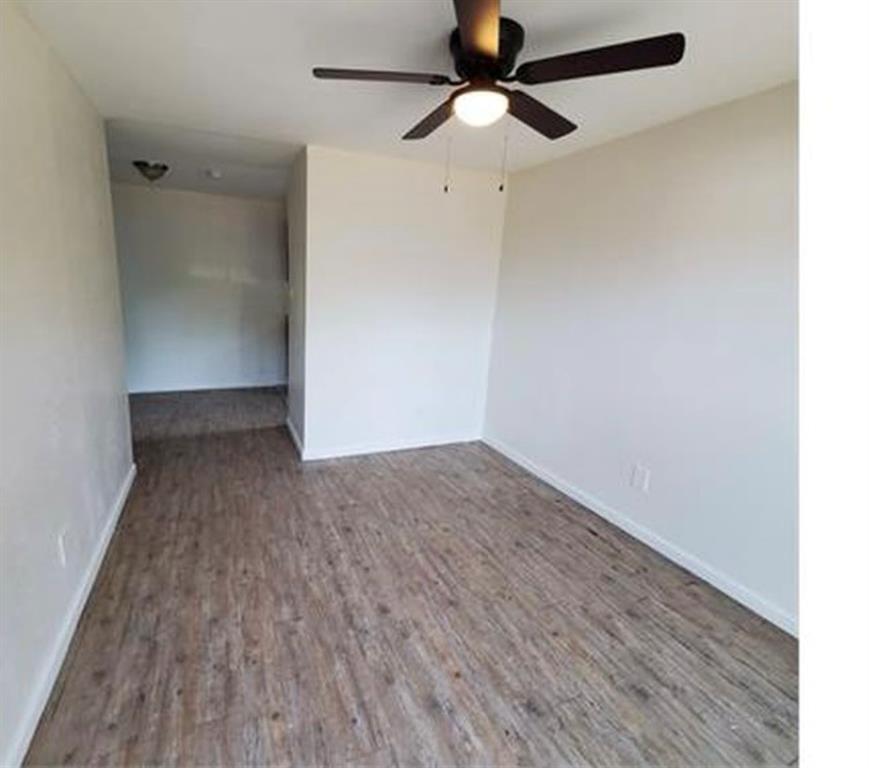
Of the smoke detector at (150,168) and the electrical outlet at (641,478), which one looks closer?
the electrical outlet at (641,478)

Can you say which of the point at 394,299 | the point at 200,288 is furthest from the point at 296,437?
the point at 200,288

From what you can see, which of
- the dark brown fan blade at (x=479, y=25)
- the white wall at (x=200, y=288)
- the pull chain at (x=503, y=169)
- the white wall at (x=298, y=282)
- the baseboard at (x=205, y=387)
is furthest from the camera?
the baseboard at (x=205, y=387)

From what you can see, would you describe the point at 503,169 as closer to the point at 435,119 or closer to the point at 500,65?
the point at 435,119

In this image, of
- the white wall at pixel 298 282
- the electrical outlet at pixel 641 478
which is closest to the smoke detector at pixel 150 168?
the white wall at pixel 298 282

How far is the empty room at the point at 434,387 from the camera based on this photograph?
153 centimetres

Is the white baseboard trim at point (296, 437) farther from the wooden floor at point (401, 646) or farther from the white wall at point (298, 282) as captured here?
the wooden floor at point (401, 646)

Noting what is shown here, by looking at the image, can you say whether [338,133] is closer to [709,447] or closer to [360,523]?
[360,523]

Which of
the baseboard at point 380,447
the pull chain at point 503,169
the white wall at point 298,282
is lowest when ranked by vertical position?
the baseboard at point 380,447

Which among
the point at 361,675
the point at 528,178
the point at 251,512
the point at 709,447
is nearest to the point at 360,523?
the point at 251,512

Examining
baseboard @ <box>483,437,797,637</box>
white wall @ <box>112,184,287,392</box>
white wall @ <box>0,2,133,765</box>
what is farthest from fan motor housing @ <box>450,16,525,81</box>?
white wall @ <box>112,184,287,392</box>

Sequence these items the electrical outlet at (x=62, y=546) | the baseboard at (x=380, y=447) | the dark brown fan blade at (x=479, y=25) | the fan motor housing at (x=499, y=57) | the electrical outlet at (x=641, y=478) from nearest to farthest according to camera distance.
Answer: the dark brown fan blade at (x=479, y=25), the fan motor housing at (x=499, y=57), the electrical outlet at (x=62, y=546), the electrical outlet at (x=641, y=478), the baseboard at (x=380, y=447)

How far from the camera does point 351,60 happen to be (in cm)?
207

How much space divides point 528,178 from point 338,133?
145 cm

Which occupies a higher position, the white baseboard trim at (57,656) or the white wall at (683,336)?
the white wall at (683,336)
